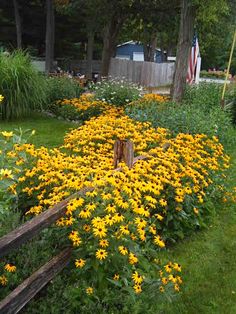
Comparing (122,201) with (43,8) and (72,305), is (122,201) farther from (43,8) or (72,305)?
(43,8)

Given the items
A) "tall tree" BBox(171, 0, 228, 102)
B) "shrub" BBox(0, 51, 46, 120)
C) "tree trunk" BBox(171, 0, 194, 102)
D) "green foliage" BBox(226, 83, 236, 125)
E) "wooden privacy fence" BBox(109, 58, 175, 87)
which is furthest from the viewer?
"wooden privacy fence" BBox(109, 58, 175, 87)

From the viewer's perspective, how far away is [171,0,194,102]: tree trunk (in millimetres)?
10377

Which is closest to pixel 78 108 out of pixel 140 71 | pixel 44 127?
pixel 44 127

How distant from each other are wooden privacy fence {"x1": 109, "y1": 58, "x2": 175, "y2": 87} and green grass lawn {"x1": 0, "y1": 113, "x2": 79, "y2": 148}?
48.6ft

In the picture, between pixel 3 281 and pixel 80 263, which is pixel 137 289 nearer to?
pixel 80 263

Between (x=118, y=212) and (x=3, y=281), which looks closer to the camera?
(x=3, y=281)

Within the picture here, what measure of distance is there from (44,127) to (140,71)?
16.7 metres

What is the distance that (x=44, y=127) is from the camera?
9500 mm

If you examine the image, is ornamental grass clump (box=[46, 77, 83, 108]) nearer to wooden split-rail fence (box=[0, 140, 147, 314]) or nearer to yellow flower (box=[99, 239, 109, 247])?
wooden split-rail fence (box=[0, 140, 147, 314])

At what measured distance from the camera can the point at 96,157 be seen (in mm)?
4883

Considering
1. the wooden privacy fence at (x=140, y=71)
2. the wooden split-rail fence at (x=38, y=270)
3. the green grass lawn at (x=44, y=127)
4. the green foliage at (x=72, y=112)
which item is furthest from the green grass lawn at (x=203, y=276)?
the wooden privacy fence at (x=140, y=71)

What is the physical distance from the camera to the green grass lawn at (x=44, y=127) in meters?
8.32

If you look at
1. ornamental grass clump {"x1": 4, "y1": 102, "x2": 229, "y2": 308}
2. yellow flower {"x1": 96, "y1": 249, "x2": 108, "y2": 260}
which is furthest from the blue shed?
yellow flower {"x1": 96, "y1": 249, "x2": 108, "y2": 260}

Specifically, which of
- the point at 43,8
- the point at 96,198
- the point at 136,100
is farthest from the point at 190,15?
the point at 43,8
